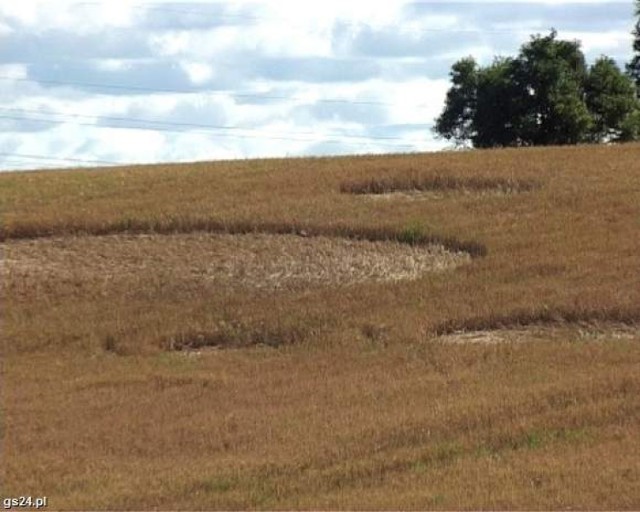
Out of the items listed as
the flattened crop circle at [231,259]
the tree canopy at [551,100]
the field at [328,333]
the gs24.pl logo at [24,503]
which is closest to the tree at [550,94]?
the tree canopy at [551,100]

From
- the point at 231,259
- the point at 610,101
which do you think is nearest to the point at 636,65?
the point at 610,101

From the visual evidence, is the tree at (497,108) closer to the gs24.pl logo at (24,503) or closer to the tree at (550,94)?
the tree at (550,94)

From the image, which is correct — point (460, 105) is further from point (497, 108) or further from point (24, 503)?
point (24, 503)

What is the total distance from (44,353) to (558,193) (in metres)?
15.9

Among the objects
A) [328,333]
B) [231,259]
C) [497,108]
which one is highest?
[497,108]

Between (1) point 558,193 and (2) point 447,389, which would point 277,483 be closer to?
(2) point 447,389

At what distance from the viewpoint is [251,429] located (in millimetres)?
15922

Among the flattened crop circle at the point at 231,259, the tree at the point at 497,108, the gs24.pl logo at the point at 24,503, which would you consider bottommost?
the gs24.pl logo at the point at 24,503

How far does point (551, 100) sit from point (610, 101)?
446 cm

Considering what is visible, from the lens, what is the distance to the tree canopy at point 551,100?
66.1 metres

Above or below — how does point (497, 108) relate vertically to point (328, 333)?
above

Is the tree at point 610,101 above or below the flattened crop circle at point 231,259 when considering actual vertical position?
above

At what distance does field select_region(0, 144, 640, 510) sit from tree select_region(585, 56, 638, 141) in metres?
26.4

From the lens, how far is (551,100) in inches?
2574
